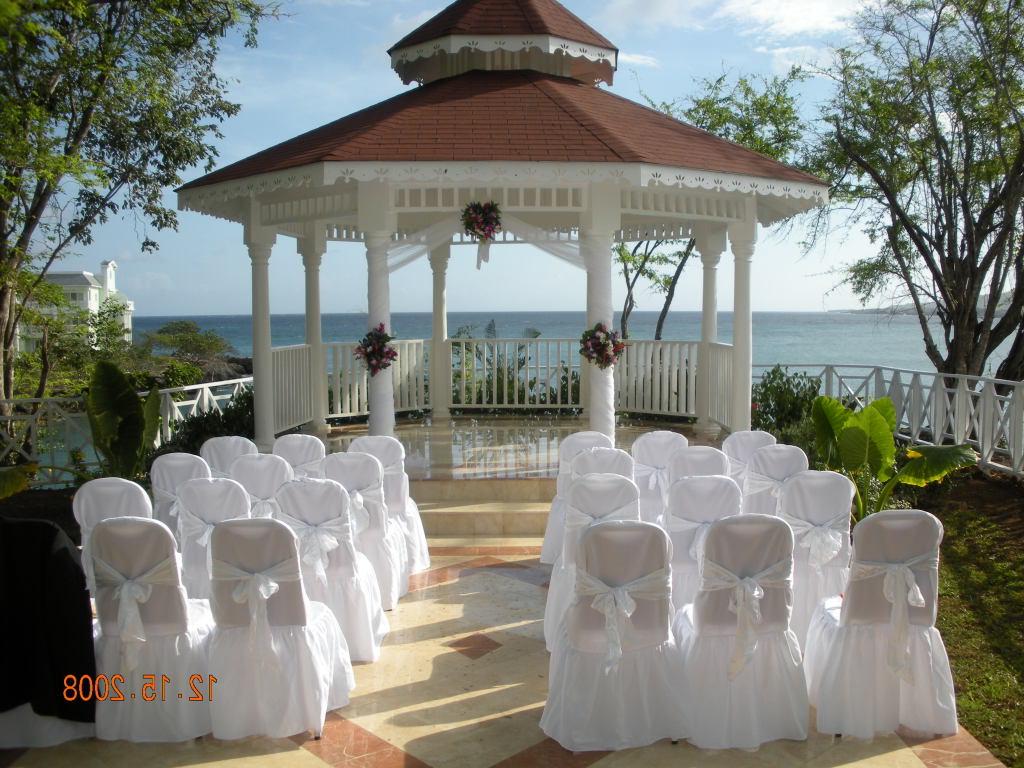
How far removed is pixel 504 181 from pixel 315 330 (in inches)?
182

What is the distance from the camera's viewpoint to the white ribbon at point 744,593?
393 cm

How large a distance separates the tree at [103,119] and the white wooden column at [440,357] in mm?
4767

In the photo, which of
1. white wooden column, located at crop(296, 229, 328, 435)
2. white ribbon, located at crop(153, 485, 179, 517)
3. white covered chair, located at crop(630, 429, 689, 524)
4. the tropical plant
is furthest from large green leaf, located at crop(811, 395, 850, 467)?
white wooden column, located at crop(296, 229, 328, 435)

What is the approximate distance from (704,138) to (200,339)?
91.3 ft

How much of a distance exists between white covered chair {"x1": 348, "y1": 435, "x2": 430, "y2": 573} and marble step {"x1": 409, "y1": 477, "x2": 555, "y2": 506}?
5.07ft

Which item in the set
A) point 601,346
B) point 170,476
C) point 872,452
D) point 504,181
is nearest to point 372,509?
point 170,476

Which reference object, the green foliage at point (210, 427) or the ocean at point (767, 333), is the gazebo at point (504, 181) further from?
the ocean at point (767, 333)

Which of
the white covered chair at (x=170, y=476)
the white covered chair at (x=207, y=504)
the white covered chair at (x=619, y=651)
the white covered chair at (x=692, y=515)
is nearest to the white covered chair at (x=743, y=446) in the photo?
the white covered chair at (x=692, y=515)

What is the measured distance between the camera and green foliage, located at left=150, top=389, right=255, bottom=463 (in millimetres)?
10141

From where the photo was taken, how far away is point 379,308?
859cm

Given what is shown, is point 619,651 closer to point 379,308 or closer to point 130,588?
point 130,588

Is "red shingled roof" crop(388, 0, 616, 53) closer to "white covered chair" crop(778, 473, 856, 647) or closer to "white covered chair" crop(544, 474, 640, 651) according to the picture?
"white covered chair" crop(544, 474, 640, 651)

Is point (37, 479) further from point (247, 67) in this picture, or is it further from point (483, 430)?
point (247, 67)

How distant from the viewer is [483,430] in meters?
11.7
